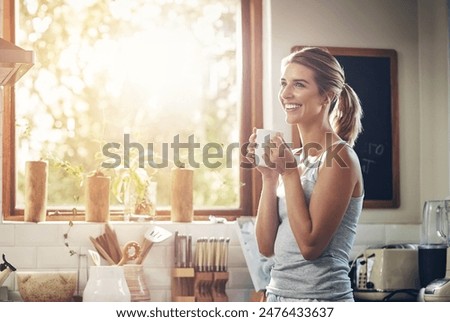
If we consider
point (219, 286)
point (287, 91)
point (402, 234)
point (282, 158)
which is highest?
point (287, 91)

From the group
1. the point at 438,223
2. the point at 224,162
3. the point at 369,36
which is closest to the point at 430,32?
the point at 369,36

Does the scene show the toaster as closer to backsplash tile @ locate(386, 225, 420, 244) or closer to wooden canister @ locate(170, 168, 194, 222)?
backsplash tile @ locate(386, 225, 420, 244)

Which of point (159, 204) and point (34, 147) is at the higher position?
point (34, 147)

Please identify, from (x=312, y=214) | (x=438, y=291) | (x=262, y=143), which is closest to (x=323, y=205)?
(x=312, y=214)

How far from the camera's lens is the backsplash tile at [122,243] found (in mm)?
1697

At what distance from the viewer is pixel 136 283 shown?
66.8 inches

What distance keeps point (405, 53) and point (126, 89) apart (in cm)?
56

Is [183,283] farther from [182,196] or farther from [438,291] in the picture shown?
[438,291]

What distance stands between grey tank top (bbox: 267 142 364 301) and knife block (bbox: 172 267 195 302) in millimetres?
509

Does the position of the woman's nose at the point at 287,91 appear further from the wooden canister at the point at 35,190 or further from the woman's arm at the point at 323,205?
the wooden canister at the point at 35,190

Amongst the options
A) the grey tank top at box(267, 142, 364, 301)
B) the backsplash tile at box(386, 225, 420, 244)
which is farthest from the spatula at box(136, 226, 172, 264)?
the grey tank top at box(267, 142, 364, 301)

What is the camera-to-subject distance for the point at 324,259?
3.92 feet
